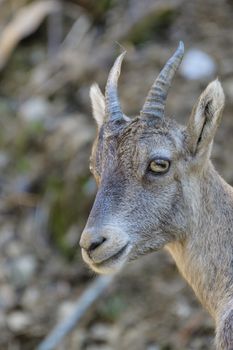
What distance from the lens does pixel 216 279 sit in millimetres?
7766

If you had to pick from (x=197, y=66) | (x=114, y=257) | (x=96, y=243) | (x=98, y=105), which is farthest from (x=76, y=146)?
(x=96, y=243)

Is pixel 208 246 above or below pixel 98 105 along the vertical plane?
below

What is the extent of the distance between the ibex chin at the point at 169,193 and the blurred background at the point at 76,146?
3.28 metres

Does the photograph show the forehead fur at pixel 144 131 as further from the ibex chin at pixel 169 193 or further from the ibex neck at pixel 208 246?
the ibex neck at pixel 208 246

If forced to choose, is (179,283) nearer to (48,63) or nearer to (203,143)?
(203,143)

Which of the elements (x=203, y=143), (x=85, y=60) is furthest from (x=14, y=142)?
(x=203, y=143)

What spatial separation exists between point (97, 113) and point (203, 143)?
54.0 inches

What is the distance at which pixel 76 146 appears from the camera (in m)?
14.8

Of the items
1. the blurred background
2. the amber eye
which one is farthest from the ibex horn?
the blurred background

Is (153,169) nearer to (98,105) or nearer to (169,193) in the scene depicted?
(169,193)

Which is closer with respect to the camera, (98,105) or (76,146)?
(98,105)

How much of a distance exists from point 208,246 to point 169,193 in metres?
0.62

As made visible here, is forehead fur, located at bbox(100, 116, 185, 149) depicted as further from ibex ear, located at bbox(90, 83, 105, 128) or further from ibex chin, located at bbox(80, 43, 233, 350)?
ibex ear, located at bbox(90, 83, 105, 128)

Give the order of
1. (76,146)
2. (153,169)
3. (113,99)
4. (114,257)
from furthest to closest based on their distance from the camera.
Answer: (76,146) → (113,99) → (153,169) → (114,257)
